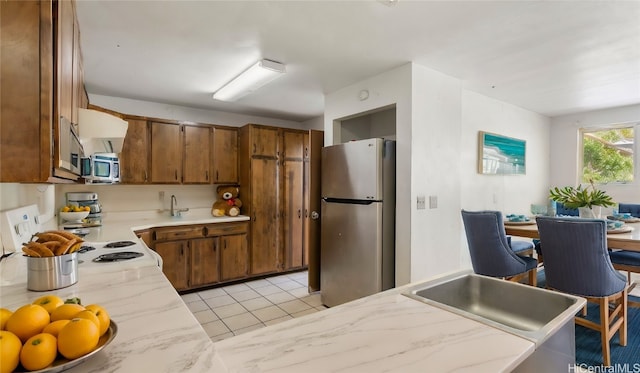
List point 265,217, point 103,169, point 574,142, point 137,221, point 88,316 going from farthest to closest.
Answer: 1. point 574,142
2. point 265,217
3. point 137,221
4. point 103,169
5. point 88,316

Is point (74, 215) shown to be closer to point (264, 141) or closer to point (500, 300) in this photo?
point (264, 141)

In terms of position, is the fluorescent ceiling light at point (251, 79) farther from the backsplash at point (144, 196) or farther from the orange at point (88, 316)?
the orange at point (88, 316)

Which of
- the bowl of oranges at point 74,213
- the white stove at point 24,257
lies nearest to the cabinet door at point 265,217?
the bowl of oranges at point 74,213

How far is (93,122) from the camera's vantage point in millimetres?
1609

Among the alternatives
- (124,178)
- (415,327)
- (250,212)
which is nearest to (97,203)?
(124,178)

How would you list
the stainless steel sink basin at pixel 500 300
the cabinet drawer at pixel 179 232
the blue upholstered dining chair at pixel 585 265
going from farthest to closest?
1. the cabinet drawer at pixel 179 232
2. the blue upholstered dining chair at pixel 585 265
3. the stainless steel sink basin at pixel 500 300

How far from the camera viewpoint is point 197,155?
412 centimetres

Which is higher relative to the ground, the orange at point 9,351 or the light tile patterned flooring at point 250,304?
the orange at point 9,351

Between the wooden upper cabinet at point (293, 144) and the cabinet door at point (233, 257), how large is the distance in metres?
1.32

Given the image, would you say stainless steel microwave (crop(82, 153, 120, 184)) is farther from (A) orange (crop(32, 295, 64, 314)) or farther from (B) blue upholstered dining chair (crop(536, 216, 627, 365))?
(B) blue upholstered dining chair (crop(536, 216, 627, 365))

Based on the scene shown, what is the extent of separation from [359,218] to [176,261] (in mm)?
2288

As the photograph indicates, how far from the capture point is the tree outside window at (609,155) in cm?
431

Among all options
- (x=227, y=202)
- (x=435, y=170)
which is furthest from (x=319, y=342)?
(x=227, y=202)

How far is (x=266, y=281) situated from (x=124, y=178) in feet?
7.18
